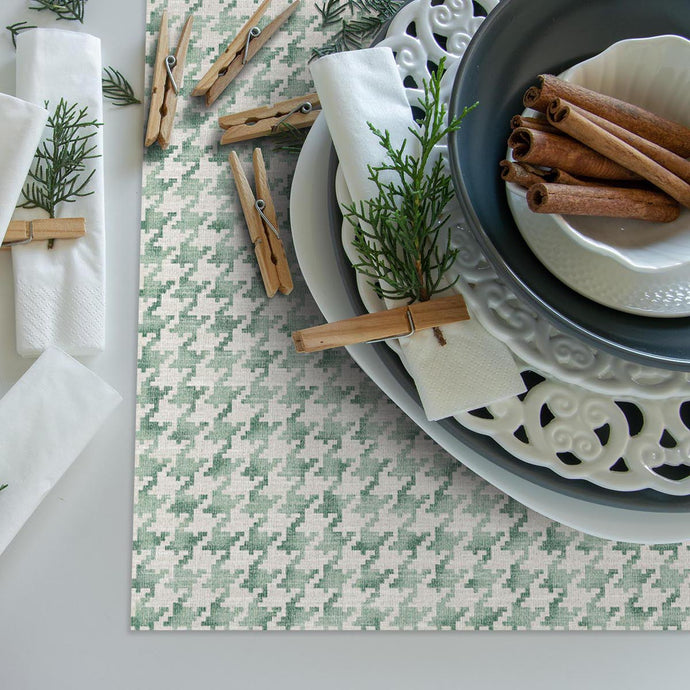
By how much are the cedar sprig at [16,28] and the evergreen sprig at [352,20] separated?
0.94 feet

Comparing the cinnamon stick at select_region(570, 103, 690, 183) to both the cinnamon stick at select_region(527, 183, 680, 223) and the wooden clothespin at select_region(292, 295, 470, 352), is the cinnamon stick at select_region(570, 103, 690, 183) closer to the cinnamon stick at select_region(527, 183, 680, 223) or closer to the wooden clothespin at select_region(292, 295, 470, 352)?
the cinnamon stick at select_region(527, 183, 680, 223)

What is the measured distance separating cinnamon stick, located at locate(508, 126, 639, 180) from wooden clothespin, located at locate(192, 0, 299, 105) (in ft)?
1.07

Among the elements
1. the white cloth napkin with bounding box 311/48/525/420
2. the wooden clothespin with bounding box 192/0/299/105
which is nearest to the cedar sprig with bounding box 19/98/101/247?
the wooden clothespin with bounding box 192/0/299/105

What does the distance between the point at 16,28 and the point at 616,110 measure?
0.58 m

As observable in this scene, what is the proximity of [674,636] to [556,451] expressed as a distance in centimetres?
24

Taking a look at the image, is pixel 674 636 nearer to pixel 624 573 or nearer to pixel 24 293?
pixel 624 573

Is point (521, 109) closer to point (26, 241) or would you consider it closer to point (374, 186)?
point (374, 186)

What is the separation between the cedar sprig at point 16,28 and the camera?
28.8 inches

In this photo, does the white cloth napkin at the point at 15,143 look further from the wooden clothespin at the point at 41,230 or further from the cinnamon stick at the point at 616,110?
the cinnamon stick at the point at 616,110

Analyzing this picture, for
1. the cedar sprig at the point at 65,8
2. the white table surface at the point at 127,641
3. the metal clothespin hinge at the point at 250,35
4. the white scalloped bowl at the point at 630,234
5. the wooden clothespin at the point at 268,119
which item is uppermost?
the cedar sprig at the point at 65,8

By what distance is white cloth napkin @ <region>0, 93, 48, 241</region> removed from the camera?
0.66m

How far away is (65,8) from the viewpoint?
75 centimetres

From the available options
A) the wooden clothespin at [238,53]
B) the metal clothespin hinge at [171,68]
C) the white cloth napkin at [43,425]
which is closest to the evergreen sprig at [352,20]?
the wooden clothespin at [238,53]

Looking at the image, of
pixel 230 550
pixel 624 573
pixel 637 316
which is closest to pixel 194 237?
pixel 230 550
